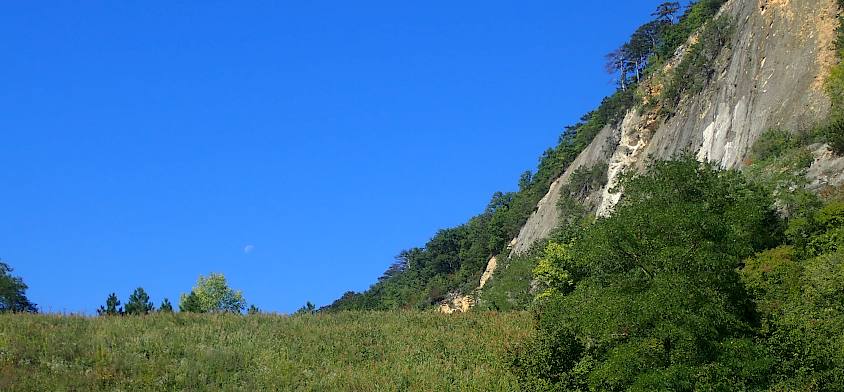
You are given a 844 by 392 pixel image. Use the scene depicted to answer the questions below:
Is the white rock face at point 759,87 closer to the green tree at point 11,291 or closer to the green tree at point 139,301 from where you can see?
the green tree at point 139,301

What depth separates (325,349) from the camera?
3212cm

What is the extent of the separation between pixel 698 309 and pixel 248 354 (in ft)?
51.5

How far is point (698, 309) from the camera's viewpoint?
95.7 feet

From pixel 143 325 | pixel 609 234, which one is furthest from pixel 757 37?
pixel 143 325

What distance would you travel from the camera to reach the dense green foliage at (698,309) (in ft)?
92.8

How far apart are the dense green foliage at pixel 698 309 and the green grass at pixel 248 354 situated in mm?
2299

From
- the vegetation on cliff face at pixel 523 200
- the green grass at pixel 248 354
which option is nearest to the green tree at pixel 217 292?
the vegetation on cliff face at pixel 523 200

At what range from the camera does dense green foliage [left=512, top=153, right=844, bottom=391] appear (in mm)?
28281

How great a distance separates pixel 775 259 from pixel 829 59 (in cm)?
2063

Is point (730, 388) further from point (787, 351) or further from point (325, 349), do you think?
point (325, 349)

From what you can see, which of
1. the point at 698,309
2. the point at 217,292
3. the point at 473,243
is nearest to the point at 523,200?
the point at 473,243

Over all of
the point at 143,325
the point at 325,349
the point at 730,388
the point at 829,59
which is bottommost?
the point at 730,388

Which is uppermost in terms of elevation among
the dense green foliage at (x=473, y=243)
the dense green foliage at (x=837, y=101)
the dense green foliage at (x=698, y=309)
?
the dense green foliage at (x=473, y=243)

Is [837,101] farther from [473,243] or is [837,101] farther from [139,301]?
[473,243]
